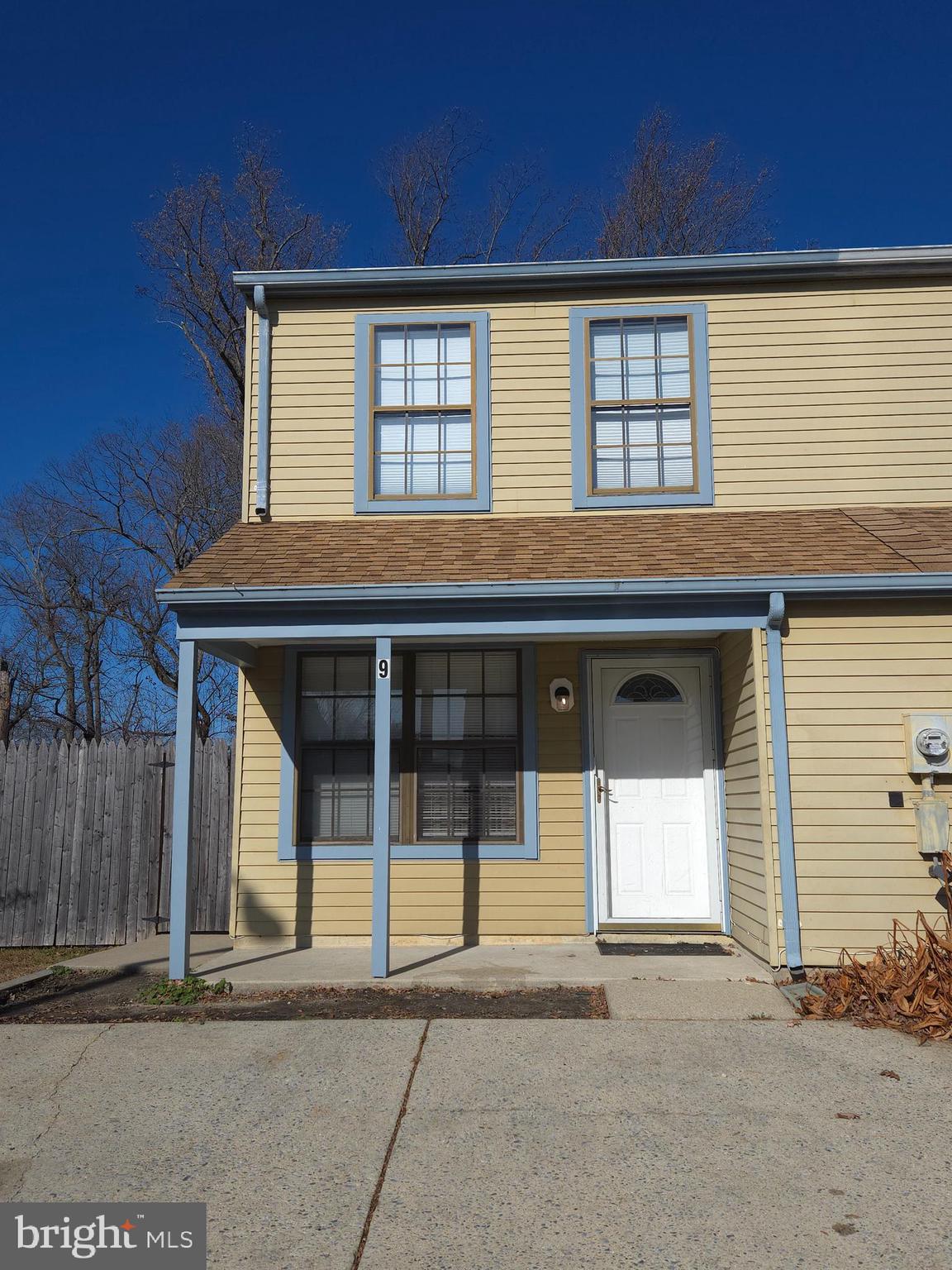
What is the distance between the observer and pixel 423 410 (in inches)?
331

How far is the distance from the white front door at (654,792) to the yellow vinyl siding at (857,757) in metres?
1.31

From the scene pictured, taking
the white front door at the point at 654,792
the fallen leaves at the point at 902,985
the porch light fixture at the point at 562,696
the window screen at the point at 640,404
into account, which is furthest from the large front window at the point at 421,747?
the fallen leaves at the point at 902,985

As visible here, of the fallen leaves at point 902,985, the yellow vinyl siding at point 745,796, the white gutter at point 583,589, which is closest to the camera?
the fallen leaves at point 902,985

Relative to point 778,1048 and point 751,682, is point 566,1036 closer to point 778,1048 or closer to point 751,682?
point 778,1048

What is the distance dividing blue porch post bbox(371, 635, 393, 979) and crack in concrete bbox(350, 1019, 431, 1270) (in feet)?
3.49

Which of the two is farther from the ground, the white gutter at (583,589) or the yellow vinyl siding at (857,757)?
the white gutter at (583,589)

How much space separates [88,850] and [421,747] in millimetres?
3487

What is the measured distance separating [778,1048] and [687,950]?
6.72 feet

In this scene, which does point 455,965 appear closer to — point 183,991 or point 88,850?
point 183,991

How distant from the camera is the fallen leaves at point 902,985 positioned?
5461 millimetres

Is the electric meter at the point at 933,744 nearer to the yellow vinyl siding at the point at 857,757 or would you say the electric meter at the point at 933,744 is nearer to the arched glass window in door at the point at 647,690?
the yellow vinyl siding at the point at 857,757

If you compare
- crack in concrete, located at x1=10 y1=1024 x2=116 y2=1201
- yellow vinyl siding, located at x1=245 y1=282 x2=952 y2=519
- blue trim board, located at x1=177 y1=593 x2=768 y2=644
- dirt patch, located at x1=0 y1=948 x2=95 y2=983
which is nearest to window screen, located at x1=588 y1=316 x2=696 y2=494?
yellow vinyl siding, located at x1=245 y1=282 x2=952 y2=519

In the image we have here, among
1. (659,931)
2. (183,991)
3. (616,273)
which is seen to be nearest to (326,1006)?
(183,991)

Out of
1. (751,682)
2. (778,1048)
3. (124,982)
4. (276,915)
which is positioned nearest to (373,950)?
(276,915)
